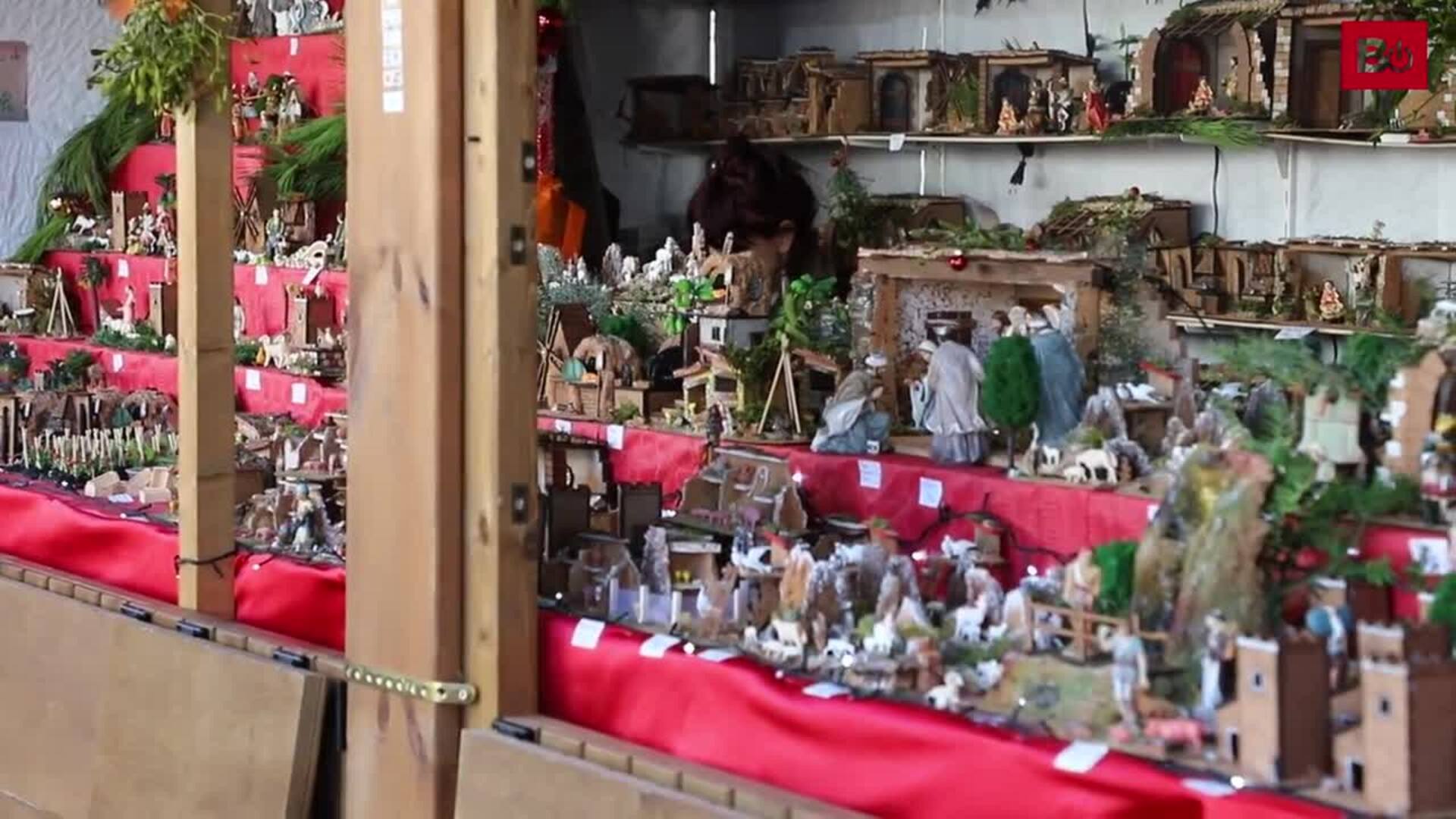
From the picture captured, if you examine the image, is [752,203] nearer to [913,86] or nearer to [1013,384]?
[913,86]

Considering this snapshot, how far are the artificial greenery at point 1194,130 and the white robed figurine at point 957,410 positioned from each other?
2.39 metres

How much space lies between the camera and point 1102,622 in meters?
2.99

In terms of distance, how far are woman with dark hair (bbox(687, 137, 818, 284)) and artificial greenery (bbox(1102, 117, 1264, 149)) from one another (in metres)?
0.97

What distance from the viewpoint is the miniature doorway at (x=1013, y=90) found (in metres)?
6.73

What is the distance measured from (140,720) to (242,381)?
6.35 ft

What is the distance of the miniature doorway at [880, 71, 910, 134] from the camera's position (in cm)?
712

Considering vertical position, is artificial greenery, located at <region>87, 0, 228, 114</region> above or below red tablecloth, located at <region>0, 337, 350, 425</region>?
above

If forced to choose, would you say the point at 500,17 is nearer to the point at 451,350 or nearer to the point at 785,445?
the point at 451,350

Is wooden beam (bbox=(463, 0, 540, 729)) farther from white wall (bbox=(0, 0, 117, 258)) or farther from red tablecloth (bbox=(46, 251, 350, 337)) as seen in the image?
white wall (bbox=(0, 0, 117, 258))

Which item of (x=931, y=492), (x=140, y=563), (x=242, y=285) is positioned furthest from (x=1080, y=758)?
(x=242, y=285)

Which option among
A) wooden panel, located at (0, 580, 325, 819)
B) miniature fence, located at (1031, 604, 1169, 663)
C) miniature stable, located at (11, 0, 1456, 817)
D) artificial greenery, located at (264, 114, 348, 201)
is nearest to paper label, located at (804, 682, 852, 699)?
miniature stable, located at (11, 0, 1456, 817)


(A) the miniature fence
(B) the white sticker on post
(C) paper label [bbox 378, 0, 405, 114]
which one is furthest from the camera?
(C) paper label [bbox 378, 0, 405, 114]

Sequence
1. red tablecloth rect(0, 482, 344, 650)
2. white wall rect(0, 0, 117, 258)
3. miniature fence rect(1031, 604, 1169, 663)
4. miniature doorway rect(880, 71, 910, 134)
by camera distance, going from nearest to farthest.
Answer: miniature fence rect(1031, 604, 1169, 663) < red tablecloth rect(0, 482, 344, 650) < miniature doorway rect(880, 71, 910, 134) < white wall rect(0, 0, 117, 258)

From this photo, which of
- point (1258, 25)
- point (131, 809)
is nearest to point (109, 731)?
point (131, 809)
